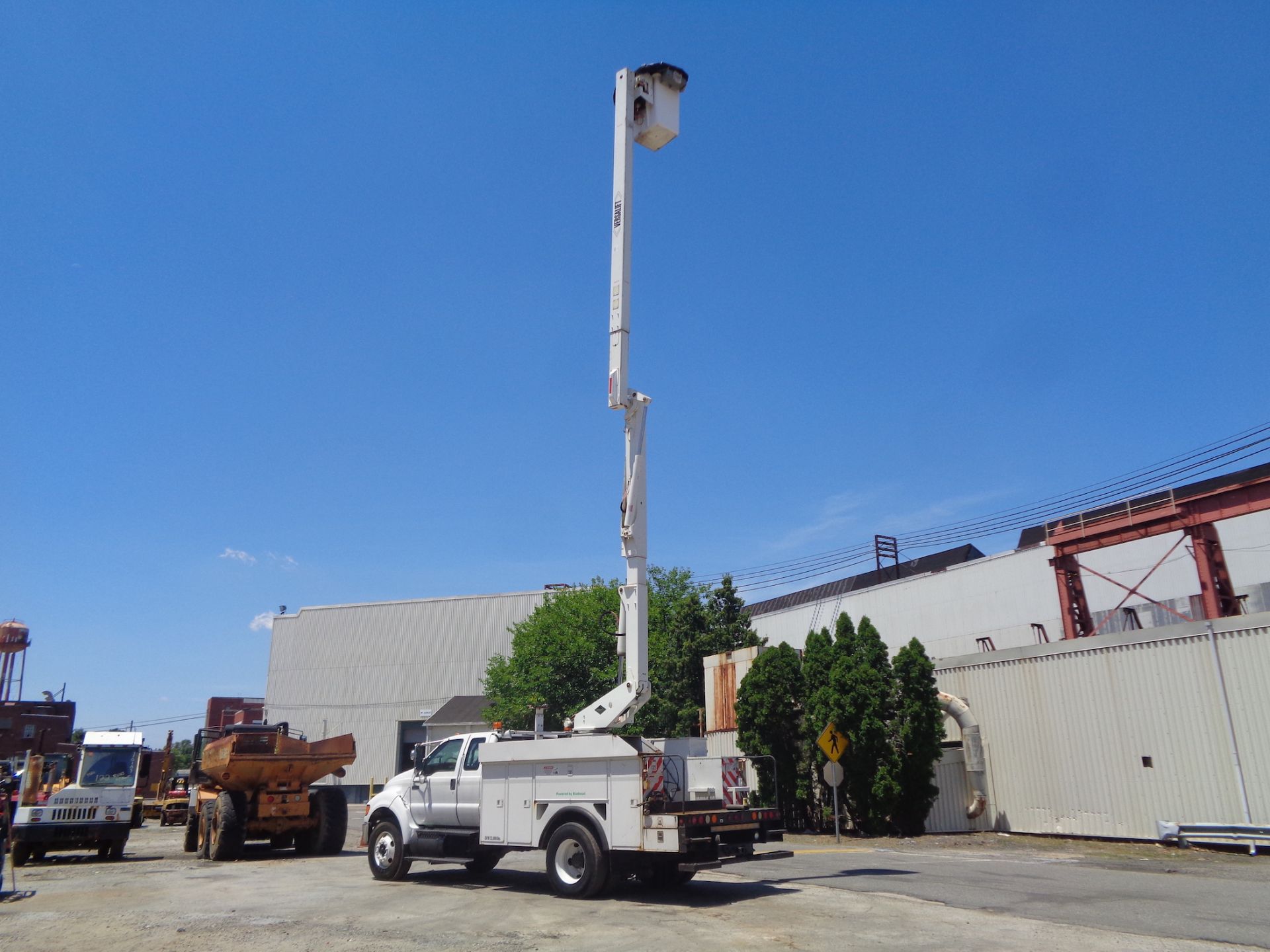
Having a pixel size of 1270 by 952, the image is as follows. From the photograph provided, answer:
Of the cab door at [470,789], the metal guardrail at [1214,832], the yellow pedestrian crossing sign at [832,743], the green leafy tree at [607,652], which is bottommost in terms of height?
the metal guardrail at [1214,832]

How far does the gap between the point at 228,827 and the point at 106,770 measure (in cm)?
493

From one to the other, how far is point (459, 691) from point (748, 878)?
5425 centimetres

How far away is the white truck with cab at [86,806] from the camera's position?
65.9ft

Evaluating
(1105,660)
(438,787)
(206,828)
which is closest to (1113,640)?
(1105,660)

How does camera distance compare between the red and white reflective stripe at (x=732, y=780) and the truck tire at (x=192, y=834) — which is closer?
the red and white reflective stripe at (x=732, y=780)

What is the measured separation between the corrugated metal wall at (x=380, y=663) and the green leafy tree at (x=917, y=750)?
42552mm

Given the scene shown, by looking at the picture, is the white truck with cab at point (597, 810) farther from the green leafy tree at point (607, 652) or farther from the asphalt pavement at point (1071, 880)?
the green leafy tree at point (607, 652)

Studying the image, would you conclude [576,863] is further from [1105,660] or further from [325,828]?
[1105,660]

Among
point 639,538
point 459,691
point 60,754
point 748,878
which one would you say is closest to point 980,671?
point 748,878

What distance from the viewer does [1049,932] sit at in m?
8.91

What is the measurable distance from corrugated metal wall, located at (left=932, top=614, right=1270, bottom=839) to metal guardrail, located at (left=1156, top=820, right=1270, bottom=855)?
24 centimetres

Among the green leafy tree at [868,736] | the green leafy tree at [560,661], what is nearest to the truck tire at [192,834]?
the green leafy tree at [868,736]

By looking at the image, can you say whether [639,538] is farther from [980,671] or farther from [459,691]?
[459,691]

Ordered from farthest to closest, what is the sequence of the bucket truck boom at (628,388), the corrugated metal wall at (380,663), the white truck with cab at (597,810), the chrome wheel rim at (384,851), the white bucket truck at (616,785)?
1. the corrugated metal wall at (380,663)
2. the chrome wheel rim at (384,851)
3. the bucket truck boom at (628,388)
4. the white bucket truck at (616,785)
5. the white truck with cab at (597,810)
